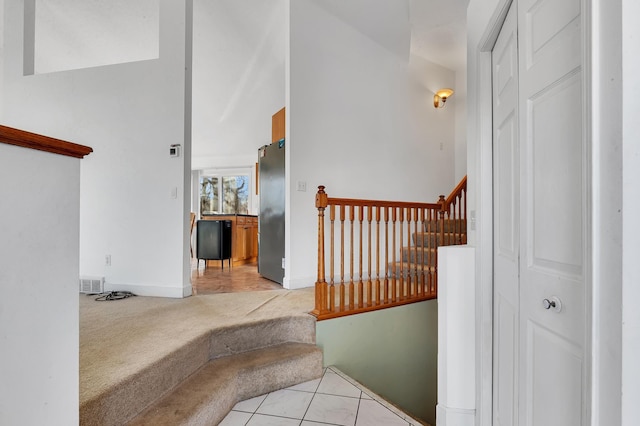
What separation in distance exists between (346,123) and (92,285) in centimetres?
323

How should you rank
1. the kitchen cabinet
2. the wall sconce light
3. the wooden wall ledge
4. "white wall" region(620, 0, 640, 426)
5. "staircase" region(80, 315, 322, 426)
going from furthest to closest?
the kitchen cabinet
the wall sconce light
"staircase" region(80, 315, 322, 426)
the wooden wall ledge
"white wall" region(620, 0, 640, 426)

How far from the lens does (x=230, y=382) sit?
1.75 meters

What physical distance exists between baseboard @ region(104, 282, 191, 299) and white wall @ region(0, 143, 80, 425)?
1.93 meters

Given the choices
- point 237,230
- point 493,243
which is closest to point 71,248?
point 493,243

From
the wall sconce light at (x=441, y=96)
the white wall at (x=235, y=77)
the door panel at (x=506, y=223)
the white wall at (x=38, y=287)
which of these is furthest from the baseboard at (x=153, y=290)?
the wall sconce light at (x=441, y=96)

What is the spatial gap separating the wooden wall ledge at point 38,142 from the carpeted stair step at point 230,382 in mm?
1208

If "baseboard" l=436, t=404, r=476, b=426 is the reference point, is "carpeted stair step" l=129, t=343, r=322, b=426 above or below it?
above

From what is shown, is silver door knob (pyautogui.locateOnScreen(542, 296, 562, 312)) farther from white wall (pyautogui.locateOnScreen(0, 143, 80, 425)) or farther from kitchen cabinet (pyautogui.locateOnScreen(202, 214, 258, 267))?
kitchen cabinet (pyautogui.locateOnScreen(202, 214, 258, 267))

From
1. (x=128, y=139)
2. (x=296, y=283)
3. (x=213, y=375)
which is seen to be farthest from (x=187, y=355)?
(x=128, y=139)

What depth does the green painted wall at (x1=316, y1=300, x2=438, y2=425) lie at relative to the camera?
7.92 ft

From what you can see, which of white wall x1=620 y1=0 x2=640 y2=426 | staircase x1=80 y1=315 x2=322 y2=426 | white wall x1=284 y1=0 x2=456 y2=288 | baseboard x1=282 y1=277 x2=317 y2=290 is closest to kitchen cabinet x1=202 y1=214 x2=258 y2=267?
baseboard x1=282 y1=277 x2=317 y2=290

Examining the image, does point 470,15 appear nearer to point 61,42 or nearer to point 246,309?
point 246,309

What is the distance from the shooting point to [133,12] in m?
3.49

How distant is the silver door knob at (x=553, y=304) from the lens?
0.89 metres
